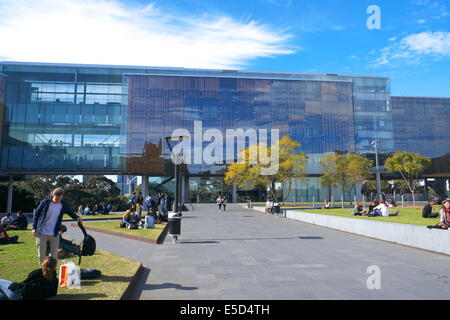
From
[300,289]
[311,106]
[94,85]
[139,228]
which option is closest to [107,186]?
[94,85]

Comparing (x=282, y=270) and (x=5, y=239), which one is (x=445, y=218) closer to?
(x=282, y=270)

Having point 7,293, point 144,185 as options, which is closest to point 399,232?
point 7,293

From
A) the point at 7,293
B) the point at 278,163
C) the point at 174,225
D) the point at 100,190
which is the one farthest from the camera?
the point at 100,190

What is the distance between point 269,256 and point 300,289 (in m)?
3.19

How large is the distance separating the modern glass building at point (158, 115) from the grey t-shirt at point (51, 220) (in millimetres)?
39377

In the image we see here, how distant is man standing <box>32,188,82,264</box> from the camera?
5.76 m

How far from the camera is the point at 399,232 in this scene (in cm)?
1077

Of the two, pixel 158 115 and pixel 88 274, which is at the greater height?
pixel 158 115

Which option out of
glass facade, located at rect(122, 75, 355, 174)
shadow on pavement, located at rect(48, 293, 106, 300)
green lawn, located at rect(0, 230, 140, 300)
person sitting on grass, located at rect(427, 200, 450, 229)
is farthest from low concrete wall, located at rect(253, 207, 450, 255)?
glass facade, located at rect(122, 75, 355, 174)

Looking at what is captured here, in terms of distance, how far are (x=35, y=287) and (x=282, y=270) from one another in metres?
4.84

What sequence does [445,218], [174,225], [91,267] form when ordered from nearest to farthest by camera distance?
[91,267] → [445,218] → [174,225]

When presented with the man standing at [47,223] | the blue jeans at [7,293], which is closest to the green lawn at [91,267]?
the blue jeans at [7,293]

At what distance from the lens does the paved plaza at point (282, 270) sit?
17.4 feet
